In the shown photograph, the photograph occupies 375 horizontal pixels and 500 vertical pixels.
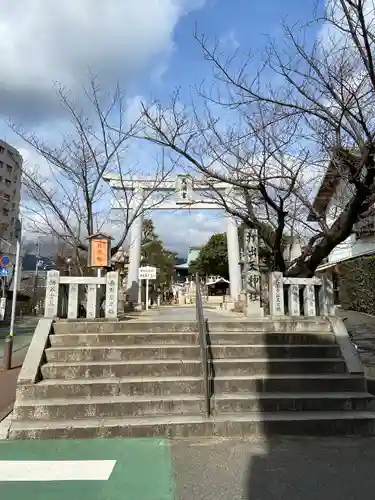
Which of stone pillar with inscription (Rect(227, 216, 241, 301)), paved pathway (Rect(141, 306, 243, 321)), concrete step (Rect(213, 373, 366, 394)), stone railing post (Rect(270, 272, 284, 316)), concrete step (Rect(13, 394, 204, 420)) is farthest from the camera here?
stone pillar with inscription (Rect(227, 216, 241, 301))

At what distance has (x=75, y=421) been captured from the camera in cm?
541

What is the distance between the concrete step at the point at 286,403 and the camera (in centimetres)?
567

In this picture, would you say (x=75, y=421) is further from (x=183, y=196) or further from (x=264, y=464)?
(x=183, y=196)

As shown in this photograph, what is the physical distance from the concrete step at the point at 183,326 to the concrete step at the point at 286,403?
145 cm

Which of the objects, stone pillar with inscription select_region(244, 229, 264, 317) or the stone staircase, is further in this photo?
stone pillar with inscription select_region(244, 229, 264, 317)

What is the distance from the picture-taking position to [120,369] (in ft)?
20.4

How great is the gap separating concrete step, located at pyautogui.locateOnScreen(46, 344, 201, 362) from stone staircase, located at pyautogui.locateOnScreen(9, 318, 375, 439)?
0.05 feet

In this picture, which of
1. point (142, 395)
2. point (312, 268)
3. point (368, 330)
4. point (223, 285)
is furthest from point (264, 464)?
point (223, 285)

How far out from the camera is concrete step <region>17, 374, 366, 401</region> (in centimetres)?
581

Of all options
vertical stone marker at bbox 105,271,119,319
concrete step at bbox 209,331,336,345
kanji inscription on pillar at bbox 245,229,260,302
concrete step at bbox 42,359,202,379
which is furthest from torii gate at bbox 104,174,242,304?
concrete step at bbox 42,359,202,379

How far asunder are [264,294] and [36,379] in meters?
5.90

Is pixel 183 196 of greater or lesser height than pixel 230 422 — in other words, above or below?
above

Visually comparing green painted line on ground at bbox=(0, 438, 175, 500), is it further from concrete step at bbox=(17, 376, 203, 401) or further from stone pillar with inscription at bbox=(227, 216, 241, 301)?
stone pillar with inscription at bbox=(227, 216, 241, 301)

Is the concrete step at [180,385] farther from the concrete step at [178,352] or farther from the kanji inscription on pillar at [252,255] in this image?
the kanji inscription on pillar at [252,255]
